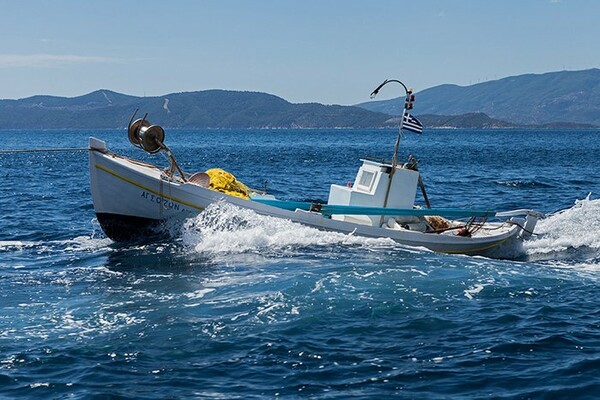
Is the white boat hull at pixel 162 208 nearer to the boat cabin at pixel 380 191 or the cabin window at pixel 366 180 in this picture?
the boat cabin at pixel 380 191

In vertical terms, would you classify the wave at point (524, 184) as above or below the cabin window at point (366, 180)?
below

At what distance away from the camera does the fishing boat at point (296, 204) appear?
22203mm

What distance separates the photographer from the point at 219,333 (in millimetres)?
13719

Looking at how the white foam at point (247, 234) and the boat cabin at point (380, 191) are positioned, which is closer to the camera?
the white foam at point (247, 234)

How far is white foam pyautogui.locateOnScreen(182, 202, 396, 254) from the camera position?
70.5 ft

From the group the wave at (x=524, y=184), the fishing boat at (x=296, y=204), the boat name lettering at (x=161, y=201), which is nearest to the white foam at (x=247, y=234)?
the fishing boat at (x=296, y=204)

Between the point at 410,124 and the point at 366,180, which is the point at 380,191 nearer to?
the point at 366,180

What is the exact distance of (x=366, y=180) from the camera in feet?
76.8

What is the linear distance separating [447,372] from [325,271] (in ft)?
22.6

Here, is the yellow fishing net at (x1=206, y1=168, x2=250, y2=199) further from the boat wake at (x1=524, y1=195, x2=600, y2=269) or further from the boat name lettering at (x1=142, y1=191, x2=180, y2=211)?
the boat wake at (x1=524, y1=195, x2=600, y2=269)

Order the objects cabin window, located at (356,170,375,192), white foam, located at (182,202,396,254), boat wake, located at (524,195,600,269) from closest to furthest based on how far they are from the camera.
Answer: white foam, located at (182,202,396,254) < boat wake, located at (524,195,600,269) < cabin window, located at (356,170,375,192)

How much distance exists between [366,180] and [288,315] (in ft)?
30.3

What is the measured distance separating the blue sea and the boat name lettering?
0.69m

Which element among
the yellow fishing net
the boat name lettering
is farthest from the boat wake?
the boat name lettering
